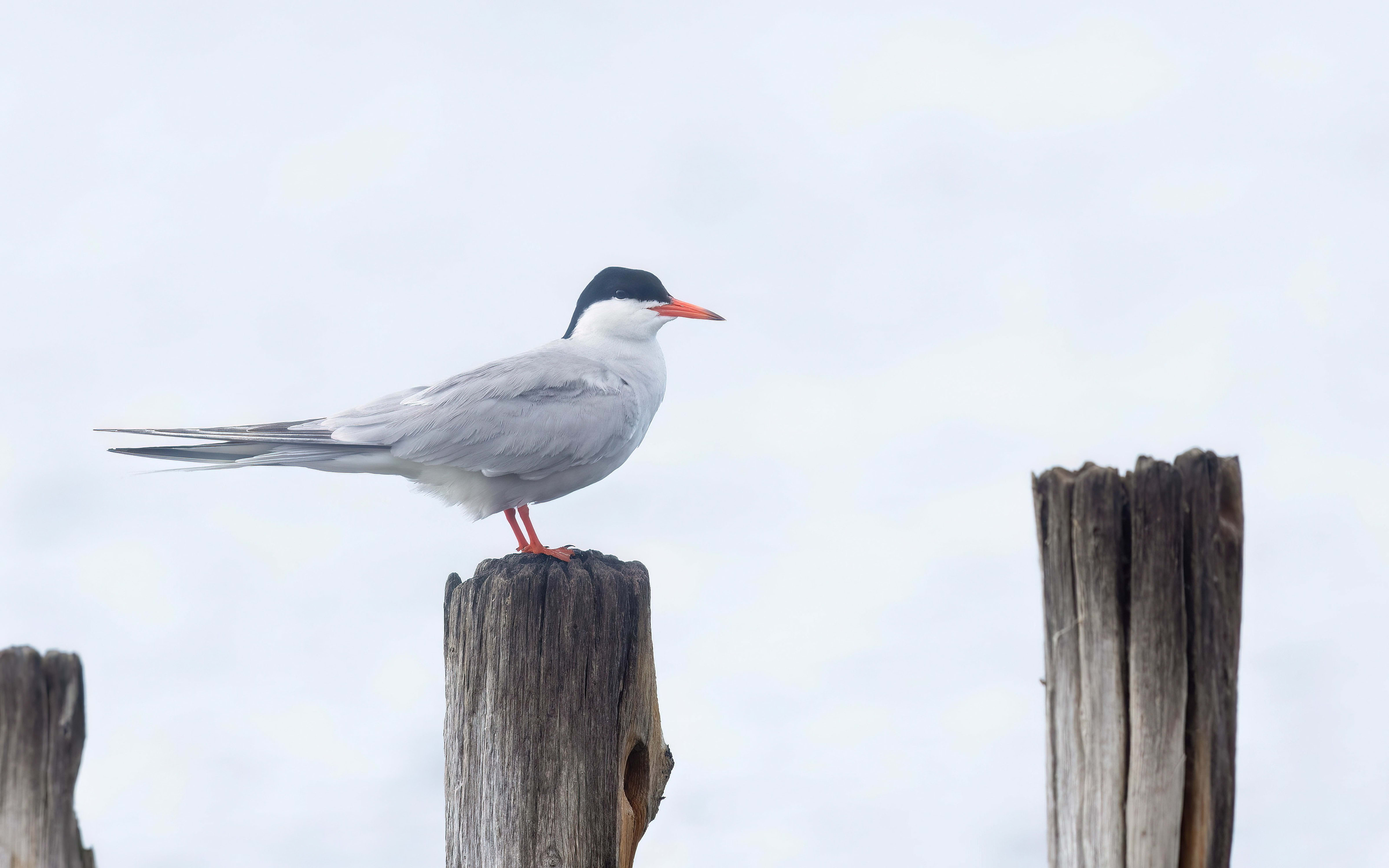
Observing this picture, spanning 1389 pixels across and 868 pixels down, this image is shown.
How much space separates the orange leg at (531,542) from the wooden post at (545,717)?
90cm

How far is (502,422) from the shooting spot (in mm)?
5555

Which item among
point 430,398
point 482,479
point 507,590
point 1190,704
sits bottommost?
point 1190,704

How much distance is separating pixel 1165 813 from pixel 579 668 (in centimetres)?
168

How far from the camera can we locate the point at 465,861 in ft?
12.4

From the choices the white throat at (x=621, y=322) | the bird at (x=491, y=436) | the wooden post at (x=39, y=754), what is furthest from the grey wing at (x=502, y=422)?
the wooden post at (x=39, y=754)

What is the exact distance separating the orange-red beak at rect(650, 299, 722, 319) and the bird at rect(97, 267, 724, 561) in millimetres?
896

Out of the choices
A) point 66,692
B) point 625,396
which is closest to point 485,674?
point 66,692

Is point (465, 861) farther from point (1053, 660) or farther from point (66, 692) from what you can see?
point (1053, 660)

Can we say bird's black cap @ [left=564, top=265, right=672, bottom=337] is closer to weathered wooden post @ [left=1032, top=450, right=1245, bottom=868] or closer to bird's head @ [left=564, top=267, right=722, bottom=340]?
bird's head @ [left=564, top=267, right=722, bottom=340]

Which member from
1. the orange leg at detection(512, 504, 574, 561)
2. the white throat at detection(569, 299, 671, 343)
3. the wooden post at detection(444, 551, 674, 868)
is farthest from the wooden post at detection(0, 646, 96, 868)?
the white throat at detection(569, 299, 671, 343)

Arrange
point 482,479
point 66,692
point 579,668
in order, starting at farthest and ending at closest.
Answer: point 482,479 < point 579,668 < point 66,692

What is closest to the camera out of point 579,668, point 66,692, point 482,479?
point 66,692

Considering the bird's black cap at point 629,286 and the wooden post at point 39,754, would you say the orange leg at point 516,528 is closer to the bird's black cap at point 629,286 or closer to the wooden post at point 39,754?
the bird's black cap at point 629,286

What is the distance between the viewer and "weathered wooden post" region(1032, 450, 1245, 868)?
290cm
